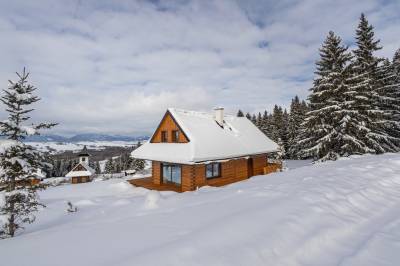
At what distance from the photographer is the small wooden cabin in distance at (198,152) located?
16812 mm

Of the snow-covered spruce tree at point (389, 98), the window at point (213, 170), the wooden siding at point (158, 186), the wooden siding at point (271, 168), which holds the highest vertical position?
the snow-covered spruce tree at point (389, 98)

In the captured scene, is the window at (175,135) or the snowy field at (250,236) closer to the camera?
the snowy field at (250,236)

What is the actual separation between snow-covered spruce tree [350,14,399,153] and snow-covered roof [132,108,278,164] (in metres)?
8.51

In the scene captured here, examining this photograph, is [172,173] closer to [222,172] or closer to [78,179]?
[222,172]

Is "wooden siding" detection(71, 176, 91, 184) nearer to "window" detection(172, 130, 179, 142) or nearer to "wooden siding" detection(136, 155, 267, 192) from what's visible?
"wooden siding" detection(136, 155, 267, 192)

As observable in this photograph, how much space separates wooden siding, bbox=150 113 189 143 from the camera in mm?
18578

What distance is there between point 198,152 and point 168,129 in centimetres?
474

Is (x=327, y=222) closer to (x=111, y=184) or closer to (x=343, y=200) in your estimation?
(x=343, y=200)

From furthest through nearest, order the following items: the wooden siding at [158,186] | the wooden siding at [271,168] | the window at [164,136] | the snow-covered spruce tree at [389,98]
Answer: the snow-covered spruce tree at [389,98] → the wooden siding at [271,168] → the window at [164,136] → the wooden siding at [158,186]

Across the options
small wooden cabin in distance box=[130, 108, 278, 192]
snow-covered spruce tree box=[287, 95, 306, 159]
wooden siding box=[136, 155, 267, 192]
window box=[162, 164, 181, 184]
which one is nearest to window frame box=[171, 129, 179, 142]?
small wooden cabin in distance box=[130, 108, 278, 192]

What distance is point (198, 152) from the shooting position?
16.3 m

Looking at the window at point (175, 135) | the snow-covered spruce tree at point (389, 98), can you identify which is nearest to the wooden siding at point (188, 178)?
the window at point (175, 135)

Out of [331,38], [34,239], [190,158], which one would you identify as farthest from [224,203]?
[331,38]

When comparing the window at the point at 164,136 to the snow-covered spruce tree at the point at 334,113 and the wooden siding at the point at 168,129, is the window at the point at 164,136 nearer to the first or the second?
the wooden siding at the point at 168,129
